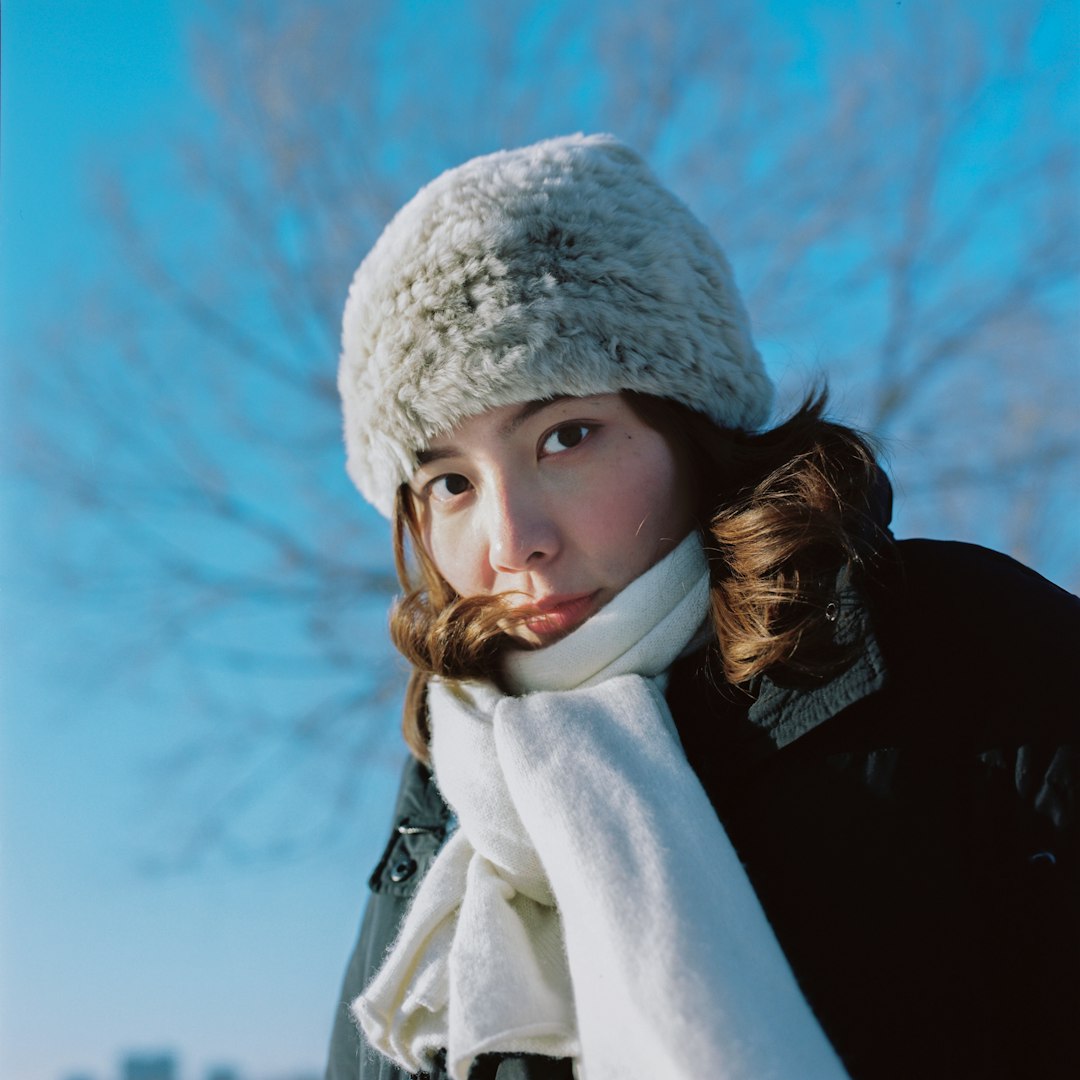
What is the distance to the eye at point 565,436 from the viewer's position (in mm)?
1859

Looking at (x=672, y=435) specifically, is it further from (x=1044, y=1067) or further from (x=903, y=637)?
(x=1044, y=1067)

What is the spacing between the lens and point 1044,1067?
1.32 meters

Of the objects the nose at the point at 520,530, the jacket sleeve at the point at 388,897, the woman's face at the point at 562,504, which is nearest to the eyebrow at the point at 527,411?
the woman's face at the point at 562,504

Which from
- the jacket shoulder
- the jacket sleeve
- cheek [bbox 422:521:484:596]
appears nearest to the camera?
the jacket shoulder

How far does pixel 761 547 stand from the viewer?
1.72 metres

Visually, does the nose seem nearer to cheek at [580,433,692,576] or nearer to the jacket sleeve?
cheek at [580,433,692,576]

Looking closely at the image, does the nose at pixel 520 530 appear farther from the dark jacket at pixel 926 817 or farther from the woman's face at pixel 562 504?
the dark jacket at pixel 926 817

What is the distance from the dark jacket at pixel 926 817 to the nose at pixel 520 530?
34 cm

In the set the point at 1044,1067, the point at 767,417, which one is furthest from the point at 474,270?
the point at 1044,1067

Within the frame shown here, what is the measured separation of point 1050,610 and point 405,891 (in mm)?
1158

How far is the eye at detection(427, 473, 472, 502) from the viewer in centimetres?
196

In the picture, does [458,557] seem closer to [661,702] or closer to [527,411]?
[527,411]

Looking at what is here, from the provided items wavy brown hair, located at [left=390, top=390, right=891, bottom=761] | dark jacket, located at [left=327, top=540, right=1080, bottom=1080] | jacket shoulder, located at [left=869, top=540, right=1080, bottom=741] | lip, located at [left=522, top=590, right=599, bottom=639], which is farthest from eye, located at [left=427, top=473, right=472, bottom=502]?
jacket shoulder, located at [left=869, top=540, right=1080, bottom=741]

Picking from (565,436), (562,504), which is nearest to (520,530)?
(562,504)
